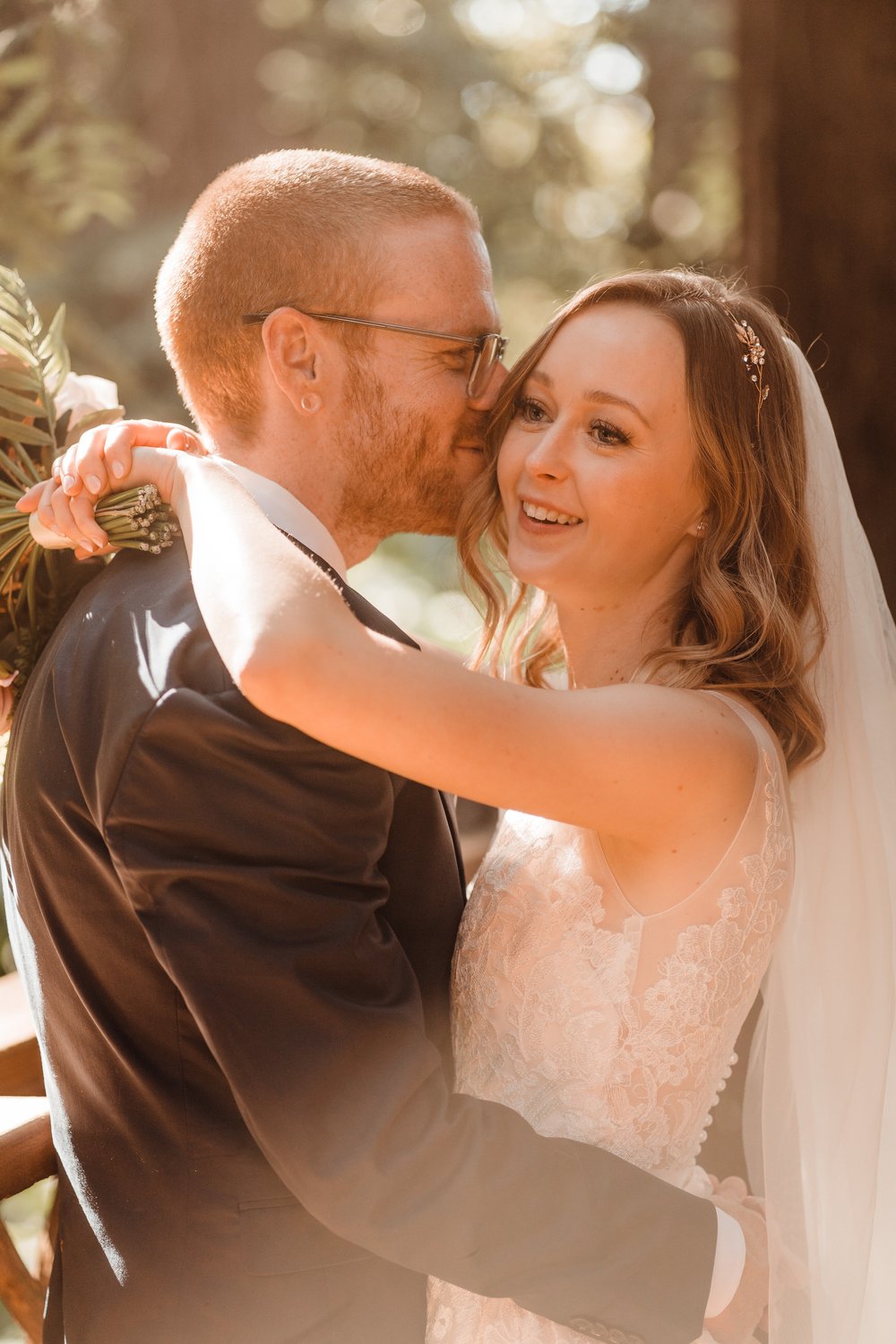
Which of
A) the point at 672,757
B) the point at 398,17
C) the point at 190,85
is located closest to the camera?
the point at 672,757

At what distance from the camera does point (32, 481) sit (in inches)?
77.9

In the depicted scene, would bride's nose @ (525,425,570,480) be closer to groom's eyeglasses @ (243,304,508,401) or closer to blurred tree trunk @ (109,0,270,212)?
groom's eyeglasses @ (243,304,508,401)

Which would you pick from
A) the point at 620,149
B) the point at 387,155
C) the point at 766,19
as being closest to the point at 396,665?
the point at 766,19

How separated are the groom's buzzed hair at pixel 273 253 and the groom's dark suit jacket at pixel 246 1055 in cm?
56

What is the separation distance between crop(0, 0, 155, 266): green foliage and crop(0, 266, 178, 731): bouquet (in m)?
1.54

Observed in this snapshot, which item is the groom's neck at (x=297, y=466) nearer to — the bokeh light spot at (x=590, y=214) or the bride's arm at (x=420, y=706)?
the bride's arm at (x=420, y=706)

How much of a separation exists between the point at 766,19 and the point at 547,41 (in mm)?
5755

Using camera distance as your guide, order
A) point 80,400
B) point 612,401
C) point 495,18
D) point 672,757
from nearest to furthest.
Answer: point 672,757, point 80,400, point 612,401, point 495,18

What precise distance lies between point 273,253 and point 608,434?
2.27 ft

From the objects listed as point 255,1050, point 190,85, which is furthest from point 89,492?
point 190,85

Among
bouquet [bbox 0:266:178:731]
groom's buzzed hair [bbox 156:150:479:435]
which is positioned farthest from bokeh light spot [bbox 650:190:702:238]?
bouquet [bbox 0:266:178:731]

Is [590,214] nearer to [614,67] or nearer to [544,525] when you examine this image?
[614,67]

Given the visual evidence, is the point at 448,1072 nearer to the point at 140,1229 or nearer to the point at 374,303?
the point at 140,1229

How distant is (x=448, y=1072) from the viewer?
2133 mm
